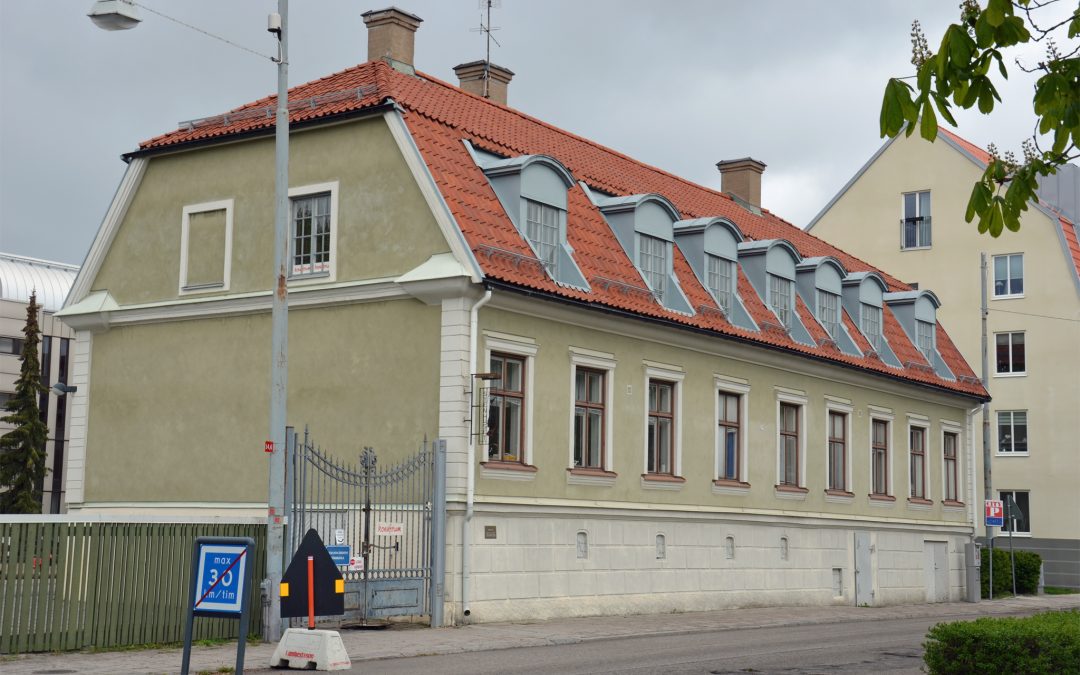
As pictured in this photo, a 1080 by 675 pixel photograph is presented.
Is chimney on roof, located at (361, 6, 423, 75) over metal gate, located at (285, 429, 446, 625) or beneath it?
over

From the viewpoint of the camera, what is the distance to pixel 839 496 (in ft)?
107

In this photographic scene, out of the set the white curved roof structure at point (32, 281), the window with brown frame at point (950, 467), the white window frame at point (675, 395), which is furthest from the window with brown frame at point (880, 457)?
the white curved roof structure at point (32, 281)

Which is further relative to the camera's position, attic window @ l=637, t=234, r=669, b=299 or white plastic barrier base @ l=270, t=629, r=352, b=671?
attic window @ l=637, t=234, r=669, b=299

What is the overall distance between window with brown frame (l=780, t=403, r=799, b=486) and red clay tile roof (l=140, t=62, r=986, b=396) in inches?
57.8

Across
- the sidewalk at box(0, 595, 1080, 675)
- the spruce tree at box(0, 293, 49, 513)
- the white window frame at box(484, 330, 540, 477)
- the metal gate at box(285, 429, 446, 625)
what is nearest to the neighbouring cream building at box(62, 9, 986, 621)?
the white window frame at box(484, 330, 540, 477)

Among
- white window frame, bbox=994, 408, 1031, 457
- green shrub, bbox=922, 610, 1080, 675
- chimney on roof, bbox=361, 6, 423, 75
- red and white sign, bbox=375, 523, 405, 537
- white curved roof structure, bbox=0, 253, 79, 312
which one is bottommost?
green shrub, bbox=922, 610, 1080, 675

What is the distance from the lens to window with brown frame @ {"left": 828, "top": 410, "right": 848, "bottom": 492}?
3278 cm

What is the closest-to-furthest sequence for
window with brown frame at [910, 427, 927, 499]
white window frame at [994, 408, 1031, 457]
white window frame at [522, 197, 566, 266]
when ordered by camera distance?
white window frame at [522, 197, 566, 266]
window with brown frame at [910, 427, 927, 499]
white window frame at [994, 408, 1031, 457]

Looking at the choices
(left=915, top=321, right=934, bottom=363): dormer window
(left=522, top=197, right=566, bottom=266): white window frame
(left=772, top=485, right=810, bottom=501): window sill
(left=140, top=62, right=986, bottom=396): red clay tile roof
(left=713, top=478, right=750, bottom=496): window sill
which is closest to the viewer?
(left=140, top=62, right=986, bottom=396): red clay tile roof

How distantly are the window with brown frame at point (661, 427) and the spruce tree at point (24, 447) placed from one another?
142ft

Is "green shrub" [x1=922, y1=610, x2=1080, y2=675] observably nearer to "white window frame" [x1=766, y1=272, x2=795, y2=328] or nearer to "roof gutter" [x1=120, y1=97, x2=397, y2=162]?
"roof gutter" [x1=120, y1=97, x2=397, y2=162]

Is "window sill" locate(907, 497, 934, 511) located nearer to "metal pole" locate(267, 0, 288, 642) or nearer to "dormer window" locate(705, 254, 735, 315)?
"dormer window" locate(705, 254, 735, 315)

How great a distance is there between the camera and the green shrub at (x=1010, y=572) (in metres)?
38.5

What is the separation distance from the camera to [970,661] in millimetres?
12531
